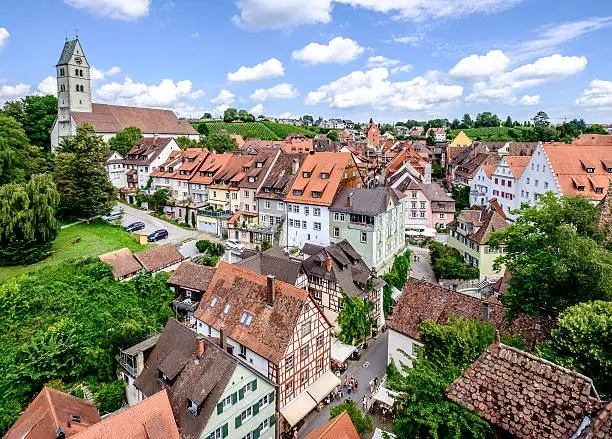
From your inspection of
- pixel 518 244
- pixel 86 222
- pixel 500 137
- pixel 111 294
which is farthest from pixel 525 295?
pixel 500 137

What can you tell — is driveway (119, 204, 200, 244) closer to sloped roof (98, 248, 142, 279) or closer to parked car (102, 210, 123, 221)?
parked car (102, 210, 123, 221)

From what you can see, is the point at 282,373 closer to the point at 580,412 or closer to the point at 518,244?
the point at 518,244

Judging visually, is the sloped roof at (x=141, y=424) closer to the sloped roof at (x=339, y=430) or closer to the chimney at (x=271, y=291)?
the sloped roof at (x=339, y=430)

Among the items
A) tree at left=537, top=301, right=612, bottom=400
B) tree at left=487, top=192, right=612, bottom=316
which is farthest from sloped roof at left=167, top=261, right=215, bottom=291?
tree at left=537, top=301, right=612, bottom=400

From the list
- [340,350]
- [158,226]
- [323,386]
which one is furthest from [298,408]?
[158,226]

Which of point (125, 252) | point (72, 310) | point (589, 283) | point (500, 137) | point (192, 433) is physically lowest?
point (192, 433)

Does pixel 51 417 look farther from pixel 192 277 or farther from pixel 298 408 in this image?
pixel 192 277
